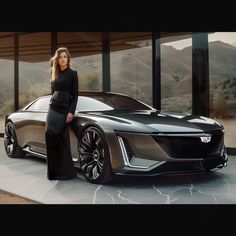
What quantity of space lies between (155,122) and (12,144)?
372 centimetres

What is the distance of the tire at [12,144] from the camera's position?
324 inches

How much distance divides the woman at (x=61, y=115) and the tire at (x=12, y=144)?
7.25ft

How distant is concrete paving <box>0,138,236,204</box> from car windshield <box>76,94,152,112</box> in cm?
104

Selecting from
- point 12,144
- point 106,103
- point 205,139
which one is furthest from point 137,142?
point 12,144

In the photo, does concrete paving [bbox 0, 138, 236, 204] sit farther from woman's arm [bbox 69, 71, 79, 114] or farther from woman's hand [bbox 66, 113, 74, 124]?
woman's arm [bbox 69, 71, 79, 114]

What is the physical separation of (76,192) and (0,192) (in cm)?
97

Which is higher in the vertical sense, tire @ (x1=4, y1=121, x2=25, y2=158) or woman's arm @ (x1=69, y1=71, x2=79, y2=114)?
woman's arm @ (x1=69, y1=71, x2=79, y2=114)

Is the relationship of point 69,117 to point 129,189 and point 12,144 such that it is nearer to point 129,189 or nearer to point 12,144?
point 129,189

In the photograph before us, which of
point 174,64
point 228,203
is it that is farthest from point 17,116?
point 228,203

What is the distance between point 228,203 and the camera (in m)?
4.81

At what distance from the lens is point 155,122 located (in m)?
5.62

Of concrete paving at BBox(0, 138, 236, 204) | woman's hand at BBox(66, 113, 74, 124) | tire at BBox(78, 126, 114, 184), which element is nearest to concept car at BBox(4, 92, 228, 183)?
tire at BBox(78, 126, 114, 184)

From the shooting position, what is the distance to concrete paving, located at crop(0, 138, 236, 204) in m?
4.95

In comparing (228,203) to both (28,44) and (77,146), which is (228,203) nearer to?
(77,146)
